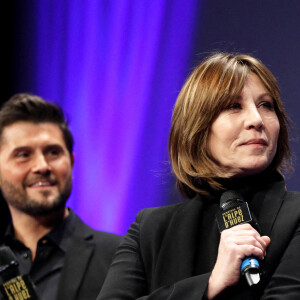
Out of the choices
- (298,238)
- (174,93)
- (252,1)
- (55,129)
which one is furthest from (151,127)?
(298,238)

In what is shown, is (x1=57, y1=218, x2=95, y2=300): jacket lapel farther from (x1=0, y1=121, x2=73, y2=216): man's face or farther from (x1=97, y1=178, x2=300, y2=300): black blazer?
(x1=97, y1=178, x2=300, y2=300): black blazer

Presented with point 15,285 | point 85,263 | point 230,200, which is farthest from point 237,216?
point 85,263

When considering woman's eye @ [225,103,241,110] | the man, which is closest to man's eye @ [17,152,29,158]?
the man

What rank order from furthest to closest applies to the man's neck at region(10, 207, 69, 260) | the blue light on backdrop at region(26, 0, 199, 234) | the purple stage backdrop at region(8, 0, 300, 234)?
the blue light on backdrop at region(26, 0, 199, 234) → the man's neck at region(10, 207, 69, 260) → the purple stage backdrop at region(8, 0, 300, 234)

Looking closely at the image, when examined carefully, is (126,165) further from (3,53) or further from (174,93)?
(3,53)

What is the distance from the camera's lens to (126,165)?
3518mm

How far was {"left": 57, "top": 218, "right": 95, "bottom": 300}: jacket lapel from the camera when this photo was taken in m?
2.60

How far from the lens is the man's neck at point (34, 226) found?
3.00 metres

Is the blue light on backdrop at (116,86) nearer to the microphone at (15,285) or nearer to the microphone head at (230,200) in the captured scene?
the microphone at (15,285)

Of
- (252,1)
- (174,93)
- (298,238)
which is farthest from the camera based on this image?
(174,93)

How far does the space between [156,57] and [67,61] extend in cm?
98

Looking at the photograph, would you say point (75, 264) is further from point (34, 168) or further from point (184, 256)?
point (184, 256)

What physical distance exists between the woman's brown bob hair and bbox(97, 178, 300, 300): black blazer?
115 millimetres

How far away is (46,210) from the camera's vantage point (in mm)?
2992
